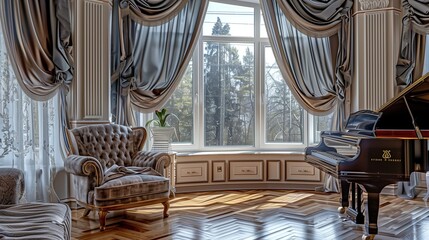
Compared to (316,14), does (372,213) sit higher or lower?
lower

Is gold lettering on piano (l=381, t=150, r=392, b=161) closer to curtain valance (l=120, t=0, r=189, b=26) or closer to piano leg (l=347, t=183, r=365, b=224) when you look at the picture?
piano leg (l=347, t=183, r=365, b=224)

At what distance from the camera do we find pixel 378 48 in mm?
4992

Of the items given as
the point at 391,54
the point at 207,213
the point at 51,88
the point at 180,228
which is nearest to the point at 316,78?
the point at 391,54

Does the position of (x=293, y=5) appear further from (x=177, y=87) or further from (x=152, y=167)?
(x=152, y=167)

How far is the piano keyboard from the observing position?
3.23 meters

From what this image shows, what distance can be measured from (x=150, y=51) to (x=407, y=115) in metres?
3.16

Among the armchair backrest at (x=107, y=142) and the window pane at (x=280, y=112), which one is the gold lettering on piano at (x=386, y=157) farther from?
the window pane at (x=280, y=112)

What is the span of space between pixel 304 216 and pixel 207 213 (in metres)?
1.03

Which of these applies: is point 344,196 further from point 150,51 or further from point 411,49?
point 150,51

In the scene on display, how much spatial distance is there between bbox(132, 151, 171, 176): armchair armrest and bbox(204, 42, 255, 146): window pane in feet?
5.04

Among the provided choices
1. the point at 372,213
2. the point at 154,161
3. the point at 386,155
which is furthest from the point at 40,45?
the point at 372,213

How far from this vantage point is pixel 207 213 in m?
4.03

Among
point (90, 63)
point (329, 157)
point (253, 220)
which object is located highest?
point (90, 63)

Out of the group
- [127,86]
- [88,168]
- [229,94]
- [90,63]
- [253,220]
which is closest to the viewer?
[88,168]
